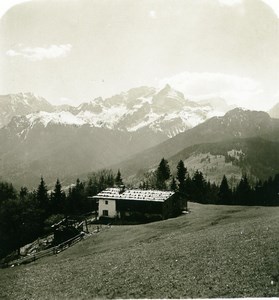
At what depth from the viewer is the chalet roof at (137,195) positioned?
79.4 metres

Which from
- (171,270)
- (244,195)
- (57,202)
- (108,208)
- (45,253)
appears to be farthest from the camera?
(244,195)

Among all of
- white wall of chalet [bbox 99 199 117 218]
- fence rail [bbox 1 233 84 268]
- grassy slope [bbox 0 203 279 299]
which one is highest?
white wall of chalet [bbox 99 199 117 218]

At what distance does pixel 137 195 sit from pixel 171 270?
161ft

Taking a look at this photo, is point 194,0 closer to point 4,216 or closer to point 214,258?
point 214,258

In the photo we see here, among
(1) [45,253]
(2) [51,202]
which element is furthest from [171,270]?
(2) [51,202]

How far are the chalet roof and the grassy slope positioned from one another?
94.6 feet

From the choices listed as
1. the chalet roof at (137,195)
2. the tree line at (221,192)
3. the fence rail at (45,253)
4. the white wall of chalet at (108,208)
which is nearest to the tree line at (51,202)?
the tree line at (221,192)

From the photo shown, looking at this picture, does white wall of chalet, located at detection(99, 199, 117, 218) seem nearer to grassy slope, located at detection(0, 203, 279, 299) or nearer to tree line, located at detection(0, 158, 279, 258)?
tree line, located at detection(0, 158, 279, 258)

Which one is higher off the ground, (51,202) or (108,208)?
(51,202)

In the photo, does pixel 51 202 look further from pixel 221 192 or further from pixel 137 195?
pixel 221 192

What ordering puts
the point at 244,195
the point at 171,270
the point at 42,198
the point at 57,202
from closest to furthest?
the point at 171,270 < the point at 42,198 < the point at 57,202 < the point at 244,195

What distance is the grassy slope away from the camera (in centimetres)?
2750

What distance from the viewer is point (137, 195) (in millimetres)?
81438

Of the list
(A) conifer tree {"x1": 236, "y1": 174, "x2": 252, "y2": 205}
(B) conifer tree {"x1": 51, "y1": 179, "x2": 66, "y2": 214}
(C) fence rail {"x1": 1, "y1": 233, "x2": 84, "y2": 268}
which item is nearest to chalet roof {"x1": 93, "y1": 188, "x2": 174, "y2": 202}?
(C) fence rail {"x1": 1, "y1": 233, "x2": 84, "y2": 268}
